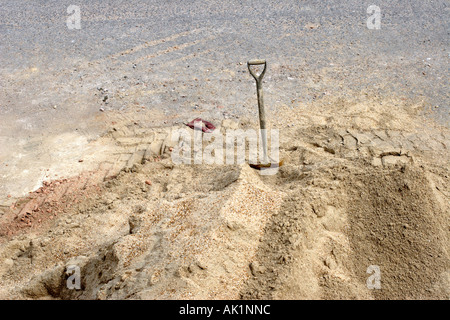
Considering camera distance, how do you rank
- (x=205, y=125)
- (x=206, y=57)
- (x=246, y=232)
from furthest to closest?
(x=206, y=57)
(x=205, y=125)
(x=246, y=232)

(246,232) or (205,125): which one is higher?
(205,125)

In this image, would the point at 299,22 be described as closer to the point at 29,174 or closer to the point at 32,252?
the point at 29,174

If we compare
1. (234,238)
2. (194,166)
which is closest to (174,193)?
(194,166)

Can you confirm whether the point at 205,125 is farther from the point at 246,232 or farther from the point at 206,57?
the point at 246,232

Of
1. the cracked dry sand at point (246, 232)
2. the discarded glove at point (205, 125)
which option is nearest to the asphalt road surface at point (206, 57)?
the discarded glove at point (205, 125)

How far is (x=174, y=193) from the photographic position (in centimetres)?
460

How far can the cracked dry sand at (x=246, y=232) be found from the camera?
3.07m

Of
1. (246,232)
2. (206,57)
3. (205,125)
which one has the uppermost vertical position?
(206,57)

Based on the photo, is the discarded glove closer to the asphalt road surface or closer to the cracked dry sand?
the asphalt road surface

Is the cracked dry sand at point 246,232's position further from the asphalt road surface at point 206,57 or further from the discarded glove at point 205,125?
the asphalt road surface at point 206,57

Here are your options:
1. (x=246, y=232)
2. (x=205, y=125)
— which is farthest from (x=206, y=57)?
(x=246, y=232)

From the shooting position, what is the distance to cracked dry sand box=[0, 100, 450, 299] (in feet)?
10.1

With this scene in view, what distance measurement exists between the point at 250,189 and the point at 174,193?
1124mm

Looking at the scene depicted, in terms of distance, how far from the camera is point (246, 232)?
133 inches
